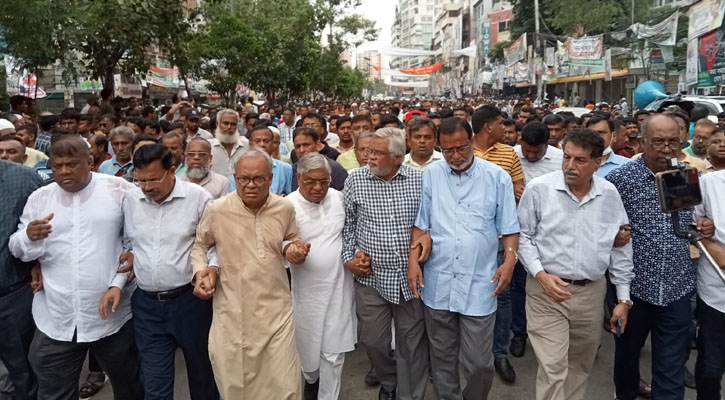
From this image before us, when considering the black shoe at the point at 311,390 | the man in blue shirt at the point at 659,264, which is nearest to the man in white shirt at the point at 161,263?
the black shoe at the point at 311,390

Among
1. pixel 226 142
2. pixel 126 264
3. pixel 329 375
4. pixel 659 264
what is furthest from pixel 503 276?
pixel 226 142

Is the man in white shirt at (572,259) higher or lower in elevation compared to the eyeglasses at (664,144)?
lower

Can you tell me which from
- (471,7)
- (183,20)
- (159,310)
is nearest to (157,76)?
(183,20)

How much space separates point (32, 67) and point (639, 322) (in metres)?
11.0

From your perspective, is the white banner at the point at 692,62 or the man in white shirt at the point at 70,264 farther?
the white banner at the point at 692,62

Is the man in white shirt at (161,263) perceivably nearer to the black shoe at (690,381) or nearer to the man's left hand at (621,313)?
the man's left hand at (621,313)

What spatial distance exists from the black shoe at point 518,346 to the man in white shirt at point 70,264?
10.4ft

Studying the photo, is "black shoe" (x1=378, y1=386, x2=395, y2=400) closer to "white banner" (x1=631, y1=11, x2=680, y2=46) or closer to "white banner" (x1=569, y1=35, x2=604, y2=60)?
"white banner" (x1=631, y1=11, x2=680, y2=46)

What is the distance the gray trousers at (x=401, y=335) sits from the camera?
3.77m

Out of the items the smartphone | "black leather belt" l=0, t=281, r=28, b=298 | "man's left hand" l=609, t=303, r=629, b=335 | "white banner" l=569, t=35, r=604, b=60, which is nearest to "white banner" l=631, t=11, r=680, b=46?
"white banner" l=569, t=35, r=604, b=60

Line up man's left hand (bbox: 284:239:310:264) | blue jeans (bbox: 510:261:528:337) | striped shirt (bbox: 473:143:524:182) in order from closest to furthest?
1. man's left hand (bbox: 284:239:310:264)
2. striped shirt (bbox: 473:143:524:182)
3. blue jeans (bbox: 510:261:528:337)

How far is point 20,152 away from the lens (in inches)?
180

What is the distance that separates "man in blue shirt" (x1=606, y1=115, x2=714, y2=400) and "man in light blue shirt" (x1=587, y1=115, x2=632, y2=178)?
144 cm

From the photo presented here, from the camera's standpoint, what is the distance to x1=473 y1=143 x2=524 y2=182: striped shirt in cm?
454
